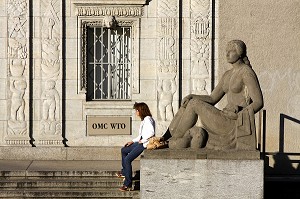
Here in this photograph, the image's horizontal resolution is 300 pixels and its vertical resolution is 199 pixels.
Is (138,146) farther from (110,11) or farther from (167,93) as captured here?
(110,11)

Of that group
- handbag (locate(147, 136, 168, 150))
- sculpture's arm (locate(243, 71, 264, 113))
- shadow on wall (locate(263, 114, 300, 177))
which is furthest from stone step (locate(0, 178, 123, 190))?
shadow on wall (locate(263, 114, 300, 177))

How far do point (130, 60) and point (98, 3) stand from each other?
1.50 m

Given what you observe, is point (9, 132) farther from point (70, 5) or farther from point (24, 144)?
point (70, 5)

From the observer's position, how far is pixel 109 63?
20.8 m

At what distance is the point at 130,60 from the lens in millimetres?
20812

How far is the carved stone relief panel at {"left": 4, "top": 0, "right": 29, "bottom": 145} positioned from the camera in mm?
20125

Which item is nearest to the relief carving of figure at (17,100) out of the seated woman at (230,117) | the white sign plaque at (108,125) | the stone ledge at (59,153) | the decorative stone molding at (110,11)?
the stone ledge at (59,153)

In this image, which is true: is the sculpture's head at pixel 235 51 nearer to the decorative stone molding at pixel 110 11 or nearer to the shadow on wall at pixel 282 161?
the shadow on wall at pixel 282 161

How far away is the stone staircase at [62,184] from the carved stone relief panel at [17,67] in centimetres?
263

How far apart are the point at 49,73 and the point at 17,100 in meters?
0.89

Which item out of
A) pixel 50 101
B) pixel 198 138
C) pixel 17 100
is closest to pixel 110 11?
pixel 50 101

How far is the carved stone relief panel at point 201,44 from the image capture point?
20.3m

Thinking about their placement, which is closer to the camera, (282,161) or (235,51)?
(235,51)

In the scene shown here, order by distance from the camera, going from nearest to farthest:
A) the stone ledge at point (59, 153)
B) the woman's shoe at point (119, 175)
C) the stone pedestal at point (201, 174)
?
the stone pedestal at point (201, 174), the woman's shoe at point (119, 175), the stone ledge at point (59, 153)
